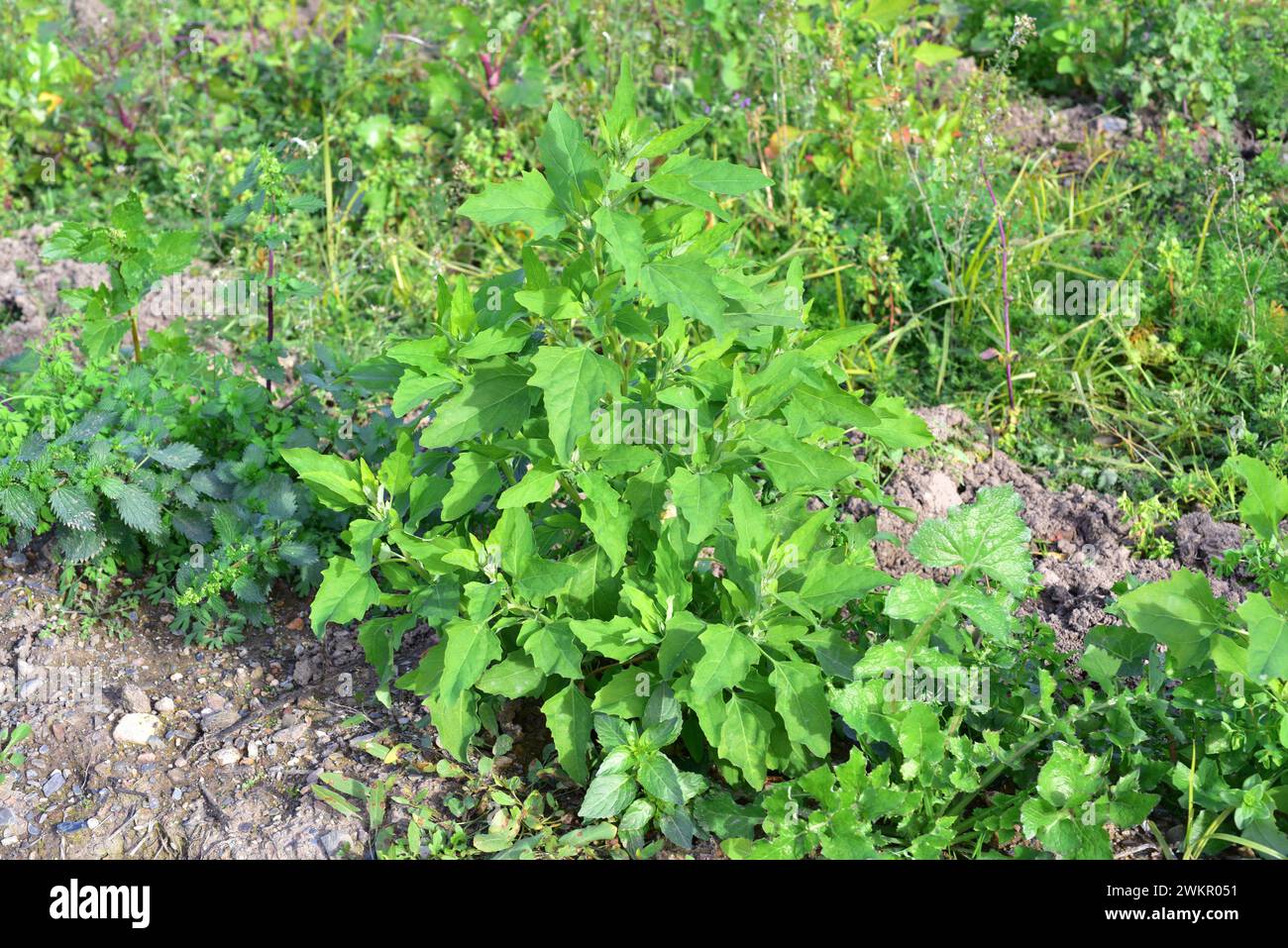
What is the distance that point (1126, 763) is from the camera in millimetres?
2617

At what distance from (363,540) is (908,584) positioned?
3.67 feet

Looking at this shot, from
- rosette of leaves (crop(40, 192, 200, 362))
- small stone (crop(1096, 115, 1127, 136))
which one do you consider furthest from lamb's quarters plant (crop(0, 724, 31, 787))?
small stone (crop(1096, 115, 1127, 136))

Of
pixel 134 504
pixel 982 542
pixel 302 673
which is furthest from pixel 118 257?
pixel 982 542

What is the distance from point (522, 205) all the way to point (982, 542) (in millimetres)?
1137

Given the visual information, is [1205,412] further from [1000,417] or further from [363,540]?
[363,540]

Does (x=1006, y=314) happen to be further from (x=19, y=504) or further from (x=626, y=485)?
(x=19, y=504)

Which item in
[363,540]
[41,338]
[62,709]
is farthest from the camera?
[41,338]

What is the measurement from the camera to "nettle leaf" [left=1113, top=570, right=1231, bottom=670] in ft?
8.11

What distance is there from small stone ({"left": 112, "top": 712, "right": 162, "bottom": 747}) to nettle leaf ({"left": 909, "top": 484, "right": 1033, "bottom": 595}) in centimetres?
182

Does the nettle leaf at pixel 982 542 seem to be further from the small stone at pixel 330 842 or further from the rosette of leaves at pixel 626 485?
the small stone at pixel 330 842

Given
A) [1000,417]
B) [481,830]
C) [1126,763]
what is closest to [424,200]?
[1000,417]

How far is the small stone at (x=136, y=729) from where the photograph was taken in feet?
9.59

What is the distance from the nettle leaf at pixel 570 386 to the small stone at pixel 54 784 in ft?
4.77

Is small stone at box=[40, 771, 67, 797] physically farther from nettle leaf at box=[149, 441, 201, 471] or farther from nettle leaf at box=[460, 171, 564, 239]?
nettle leaf at box=[460, 171, 564, 239]
